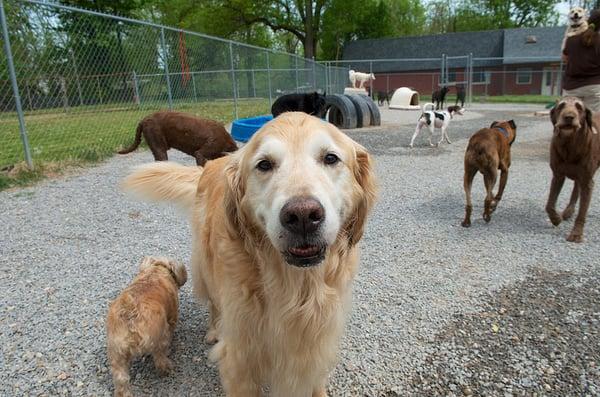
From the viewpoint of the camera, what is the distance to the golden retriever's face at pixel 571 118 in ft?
13.3

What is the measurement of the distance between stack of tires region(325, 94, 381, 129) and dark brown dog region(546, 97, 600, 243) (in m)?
8.45

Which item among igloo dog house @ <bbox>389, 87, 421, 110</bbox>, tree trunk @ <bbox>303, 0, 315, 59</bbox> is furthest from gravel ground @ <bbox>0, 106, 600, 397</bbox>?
tree trunk @ <bbox>303, 0, 315, 59</bbox>

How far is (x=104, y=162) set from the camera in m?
7.84

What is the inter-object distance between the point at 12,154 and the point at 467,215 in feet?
27.3

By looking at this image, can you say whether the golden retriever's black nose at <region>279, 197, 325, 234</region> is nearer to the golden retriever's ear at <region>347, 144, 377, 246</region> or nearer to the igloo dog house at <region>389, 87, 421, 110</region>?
the golden retriever's ear at <region>347, 144, 377, 246</region>

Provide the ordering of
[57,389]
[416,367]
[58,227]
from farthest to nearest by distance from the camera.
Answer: [58,227]
[416,367]
[57,389]

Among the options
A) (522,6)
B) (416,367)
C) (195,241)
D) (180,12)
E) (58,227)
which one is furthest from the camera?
(522,6)

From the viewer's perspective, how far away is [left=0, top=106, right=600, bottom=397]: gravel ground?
89.0 inches

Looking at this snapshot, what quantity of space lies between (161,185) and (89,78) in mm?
7357

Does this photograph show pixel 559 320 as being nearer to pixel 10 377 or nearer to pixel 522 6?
pixel 10 377

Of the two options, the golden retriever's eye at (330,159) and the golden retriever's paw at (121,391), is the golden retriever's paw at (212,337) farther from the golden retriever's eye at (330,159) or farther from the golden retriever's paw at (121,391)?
the golden retriever's eye at (330,159)

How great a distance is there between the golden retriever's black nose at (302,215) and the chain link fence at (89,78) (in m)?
6.27

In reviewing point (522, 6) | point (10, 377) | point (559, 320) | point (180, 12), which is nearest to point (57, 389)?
point (10, 377)

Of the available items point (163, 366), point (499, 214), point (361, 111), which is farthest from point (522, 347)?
point (361, 111)
